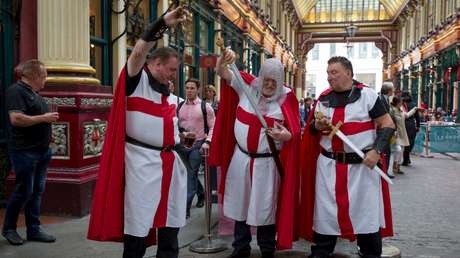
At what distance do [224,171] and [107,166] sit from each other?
52.8 inches

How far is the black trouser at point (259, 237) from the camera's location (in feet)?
14.0

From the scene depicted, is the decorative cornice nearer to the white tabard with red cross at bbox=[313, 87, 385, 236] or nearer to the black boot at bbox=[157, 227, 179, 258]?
the black boot at bbox=[157, 227, 179, 258]

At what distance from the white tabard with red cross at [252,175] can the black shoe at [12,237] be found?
1930mm

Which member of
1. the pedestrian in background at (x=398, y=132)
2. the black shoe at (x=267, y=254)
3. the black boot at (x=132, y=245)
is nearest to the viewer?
the black boot at (x=132, y=245)

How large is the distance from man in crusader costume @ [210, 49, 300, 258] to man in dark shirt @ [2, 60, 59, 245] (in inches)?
64.5

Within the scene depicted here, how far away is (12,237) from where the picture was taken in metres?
4.53

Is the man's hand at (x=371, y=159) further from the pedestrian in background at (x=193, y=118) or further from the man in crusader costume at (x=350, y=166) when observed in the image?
the pedestrian in background at (x=193, y=118)

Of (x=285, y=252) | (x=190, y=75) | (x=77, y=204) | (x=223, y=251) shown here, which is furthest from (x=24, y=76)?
(x=190, y=75)

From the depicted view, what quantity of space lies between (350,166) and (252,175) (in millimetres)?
799

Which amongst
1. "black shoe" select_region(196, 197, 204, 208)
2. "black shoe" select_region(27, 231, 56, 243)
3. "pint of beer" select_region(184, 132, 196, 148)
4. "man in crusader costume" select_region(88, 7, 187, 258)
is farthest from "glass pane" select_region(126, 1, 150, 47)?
"man in crusader costume" select_region(88, 7, 187, 258)

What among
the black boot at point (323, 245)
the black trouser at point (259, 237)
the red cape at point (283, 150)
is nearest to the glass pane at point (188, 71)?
the red cape at point (283, 150)

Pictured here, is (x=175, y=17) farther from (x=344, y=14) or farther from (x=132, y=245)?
(x=344, y=14)

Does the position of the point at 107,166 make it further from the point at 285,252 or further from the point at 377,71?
the point at 377,71

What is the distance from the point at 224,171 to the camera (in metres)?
4.42
